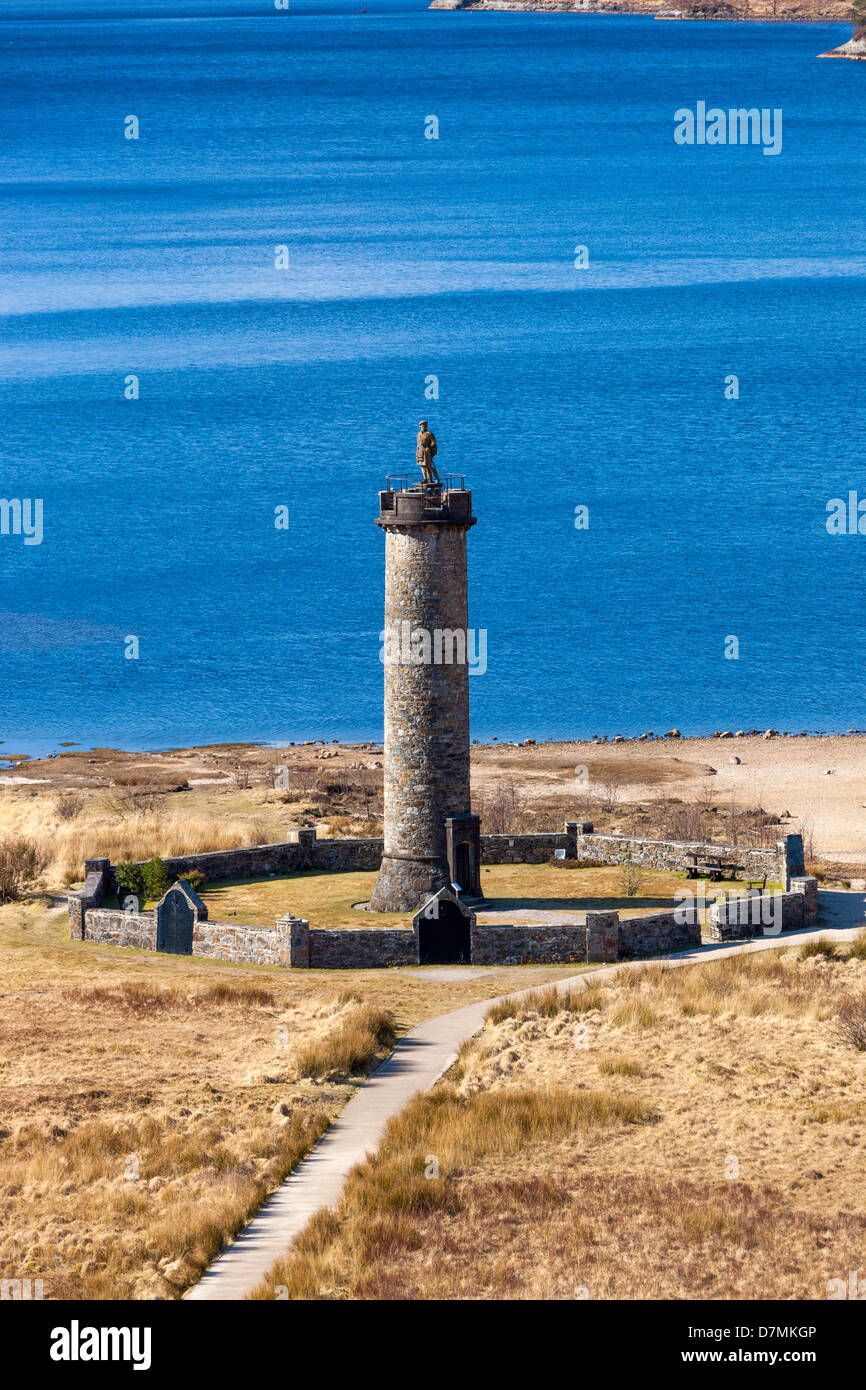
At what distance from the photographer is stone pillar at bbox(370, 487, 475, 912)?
38594mm

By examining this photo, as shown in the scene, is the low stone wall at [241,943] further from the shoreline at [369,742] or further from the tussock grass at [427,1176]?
the shoreline at [369,742]

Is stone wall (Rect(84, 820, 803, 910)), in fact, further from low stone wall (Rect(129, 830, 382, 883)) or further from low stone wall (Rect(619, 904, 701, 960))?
low stone wall (Rect(619, 904, 701, 960))

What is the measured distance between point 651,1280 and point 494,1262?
188 centimetres

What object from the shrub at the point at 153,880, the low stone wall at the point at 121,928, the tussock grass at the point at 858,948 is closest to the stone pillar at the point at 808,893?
the tussock grass at the point at 858,948

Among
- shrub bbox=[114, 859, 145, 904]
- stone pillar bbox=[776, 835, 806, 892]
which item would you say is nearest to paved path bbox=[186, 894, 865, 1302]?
stone pillar bbox=[776, 835, 806, 892]

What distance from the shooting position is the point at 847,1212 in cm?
2434

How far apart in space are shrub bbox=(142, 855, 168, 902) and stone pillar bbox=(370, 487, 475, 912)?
16.1 feet

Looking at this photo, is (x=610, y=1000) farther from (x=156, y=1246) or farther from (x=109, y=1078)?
(x=156, y=1246)

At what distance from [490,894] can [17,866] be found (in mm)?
11487

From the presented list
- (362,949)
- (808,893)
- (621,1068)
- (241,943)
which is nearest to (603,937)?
(362,949)

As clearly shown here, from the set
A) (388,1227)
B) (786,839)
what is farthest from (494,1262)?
(786,839)

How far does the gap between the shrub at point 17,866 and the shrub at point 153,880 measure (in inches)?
138

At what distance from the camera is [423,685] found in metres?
39.1

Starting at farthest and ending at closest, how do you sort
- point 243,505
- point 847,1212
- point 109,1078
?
point 243,505
point 109,1078
point 847,1212
